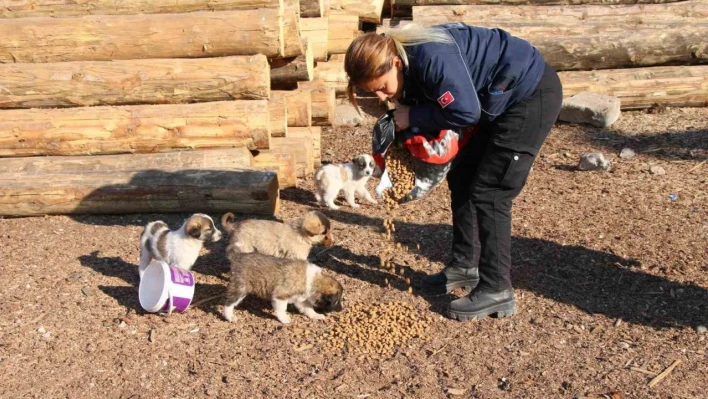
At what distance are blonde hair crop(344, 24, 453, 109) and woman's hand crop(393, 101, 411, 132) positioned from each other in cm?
40

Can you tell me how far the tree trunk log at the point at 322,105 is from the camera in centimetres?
1032

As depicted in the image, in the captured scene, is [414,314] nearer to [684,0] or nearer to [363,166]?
[363,166]

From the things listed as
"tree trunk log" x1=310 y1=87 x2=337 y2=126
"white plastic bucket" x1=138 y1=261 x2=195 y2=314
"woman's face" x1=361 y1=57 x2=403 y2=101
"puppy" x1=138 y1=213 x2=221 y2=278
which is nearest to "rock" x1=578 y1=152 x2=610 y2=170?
"tree trunk log" x1=310 y1=87 x2=337 y2=126

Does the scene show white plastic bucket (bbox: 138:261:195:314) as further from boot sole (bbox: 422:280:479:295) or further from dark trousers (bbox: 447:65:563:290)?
dark trousers (bbox: 447:65:563:290)

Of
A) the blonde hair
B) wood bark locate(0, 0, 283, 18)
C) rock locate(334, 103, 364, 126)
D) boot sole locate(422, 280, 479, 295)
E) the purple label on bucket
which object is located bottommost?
rock locate(334, 103, 364, 126)

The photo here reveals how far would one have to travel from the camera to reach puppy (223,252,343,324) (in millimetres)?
5660

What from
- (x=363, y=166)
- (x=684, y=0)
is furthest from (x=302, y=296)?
(x=684, y=0)

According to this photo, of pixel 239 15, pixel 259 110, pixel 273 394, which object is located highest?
pixel 239 15

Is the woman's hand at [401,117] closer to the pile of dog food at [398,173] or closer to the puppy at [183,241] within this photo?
the pile of dog food at [398,173]

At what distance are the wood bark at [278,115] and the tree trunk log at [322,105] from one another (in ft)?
4.30

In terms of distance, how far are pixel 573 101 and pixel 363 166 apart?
4127 mm

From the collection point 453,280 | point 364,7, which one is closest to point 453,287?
point 453,280

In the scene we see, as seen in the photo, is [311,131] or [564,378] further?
[311,131]

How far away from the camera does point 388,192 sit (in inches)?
229
